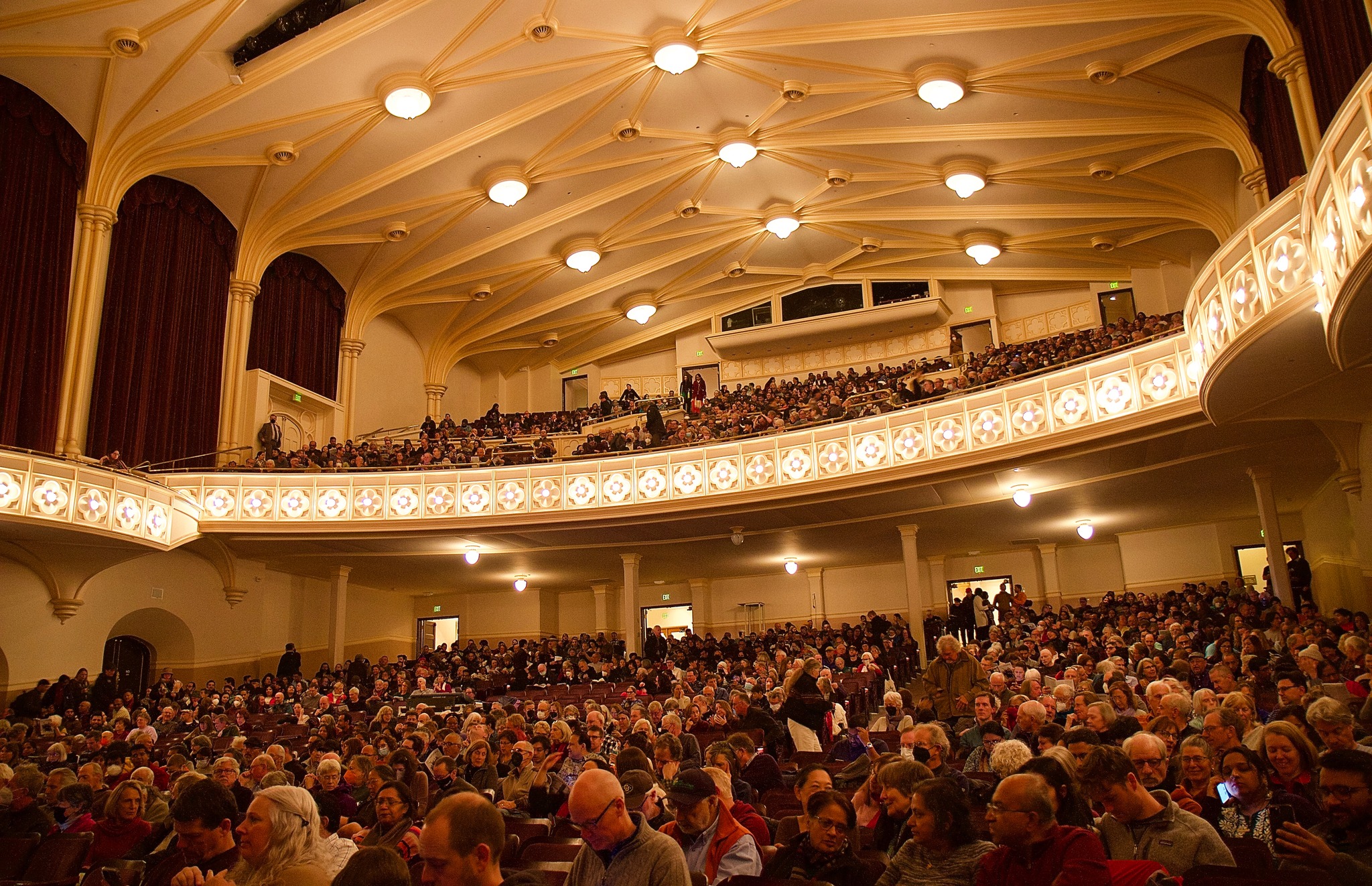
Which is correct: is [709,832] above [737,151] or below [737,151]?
below

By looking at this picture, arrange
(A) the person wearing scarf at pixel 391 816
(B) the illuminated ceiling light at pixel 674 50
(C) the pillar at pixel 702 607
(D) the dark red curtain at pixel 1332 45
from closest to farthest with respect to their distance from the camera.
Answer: (A) the person wearing scarf at pixel 391 816 → (D) the dark red curtain at pixel 1332 45 → (B) the illuminated ceiling light at pixel 674 50 → (C) the pillar at pixel 702 607

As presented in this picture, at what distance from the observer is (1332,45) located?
11.4m

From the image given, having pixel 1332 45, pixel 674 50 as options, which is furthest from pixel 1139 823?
pixel 674 50

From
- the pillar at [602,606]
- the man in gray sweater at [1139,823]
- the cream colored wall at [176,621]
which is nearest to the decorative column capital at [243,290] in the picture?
the cream colored wall at [176,621]

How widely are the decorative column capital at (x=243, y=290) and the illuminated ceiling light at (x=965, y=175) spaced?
1361 centimetres

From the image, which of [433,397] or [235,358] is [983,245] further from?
[235,358]

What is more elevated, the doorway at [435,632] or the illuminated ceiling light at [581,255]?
the illuminated ceiling light at [581,255]

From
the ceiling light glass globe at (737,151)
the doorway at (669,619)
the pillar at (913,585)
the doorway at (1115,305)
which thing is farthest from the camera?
the doorway at (669,619)

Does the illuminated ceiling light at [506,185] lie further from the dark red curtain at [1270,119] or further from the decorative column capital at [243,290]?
the dark red curtain at [1270,119]

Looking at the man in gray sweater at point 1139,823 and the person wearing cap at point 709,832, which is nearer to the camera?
the man in gray sweater at point 1139,823

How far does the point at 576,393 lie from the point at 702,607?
7.28 metres

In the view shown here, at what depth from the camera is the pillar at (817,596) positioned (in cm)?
2377

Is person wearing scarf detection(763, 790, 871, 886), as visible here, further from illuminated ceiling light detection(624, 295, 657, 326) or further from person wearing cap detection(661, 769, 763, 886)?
illuminated ceiling light detection(624, 295, 657, 326)

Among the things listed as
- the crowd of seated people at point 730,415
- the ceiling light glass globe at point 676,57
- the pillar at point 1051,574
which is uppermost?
the ceiling light glass globe at point 676,57
